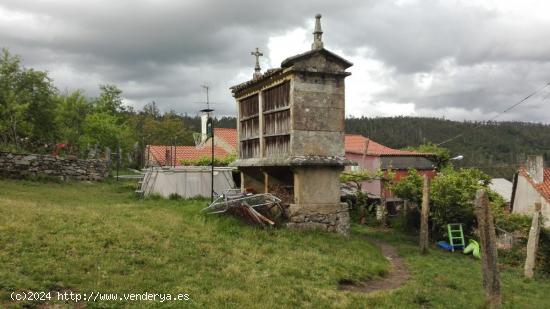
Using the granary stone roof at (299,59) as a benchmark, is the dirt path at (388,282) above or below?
below

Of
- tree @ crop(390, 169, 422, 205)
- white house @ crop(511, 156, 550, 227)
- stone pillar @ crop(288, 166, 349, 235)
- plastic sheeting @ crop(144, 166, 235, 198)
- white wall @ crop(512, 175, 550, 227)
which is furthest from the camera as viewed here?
white house @ crop(511, 156, 550, 227)

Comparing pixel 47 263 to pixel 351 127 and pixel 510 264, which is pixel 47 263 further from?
pixel 351 127

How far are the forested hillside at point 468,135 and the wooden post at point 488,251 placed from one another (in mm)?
76775

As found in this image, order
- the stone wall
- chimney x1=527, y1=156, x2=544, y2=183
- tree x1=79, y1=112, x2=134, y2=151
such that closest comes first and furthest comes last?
1. the stone wall
2. chimney x1=527, y1=156, x2=544, y2=183
3. tree x1=79, y1=112, x2=134, y2=151

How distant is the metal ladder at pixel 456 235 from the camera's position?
17.8m

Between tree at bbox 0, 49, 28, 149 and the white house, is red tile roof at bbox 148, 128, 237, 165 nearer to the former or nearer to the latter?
tree at bbox 0, 49, 28, 149

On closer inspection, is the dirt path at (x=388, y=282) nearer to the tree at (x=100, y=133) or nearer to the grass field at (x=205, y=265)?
the grass field at (x=205, y=265)

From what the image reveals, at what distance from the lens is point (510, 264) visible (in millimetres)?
16844

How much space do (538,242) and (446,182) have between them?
405cm

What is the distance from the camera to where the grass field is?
787cm

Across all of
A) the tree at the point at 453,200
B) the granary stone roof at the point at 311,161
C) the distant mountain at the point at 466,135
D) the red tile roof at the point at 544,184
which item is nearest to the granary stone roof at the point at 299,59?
the granary stone roof at the point at 311,161

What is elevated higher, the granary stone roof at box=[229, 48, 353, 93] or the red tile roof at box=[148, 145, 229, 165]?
the granary stone roof at box=[229, 48, 353, 93]

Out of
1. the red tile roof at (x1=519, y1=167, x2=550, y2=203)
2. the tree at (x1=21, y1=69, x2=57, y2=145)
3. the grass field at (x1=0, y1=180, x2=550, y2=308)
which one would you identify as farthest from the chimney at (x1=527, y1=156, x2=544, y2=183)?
the tree at (x1=21, y1=69, x2=57, y2=145)

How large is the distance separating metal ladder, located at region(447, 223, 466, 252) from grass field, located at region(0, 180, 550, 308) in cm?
287
